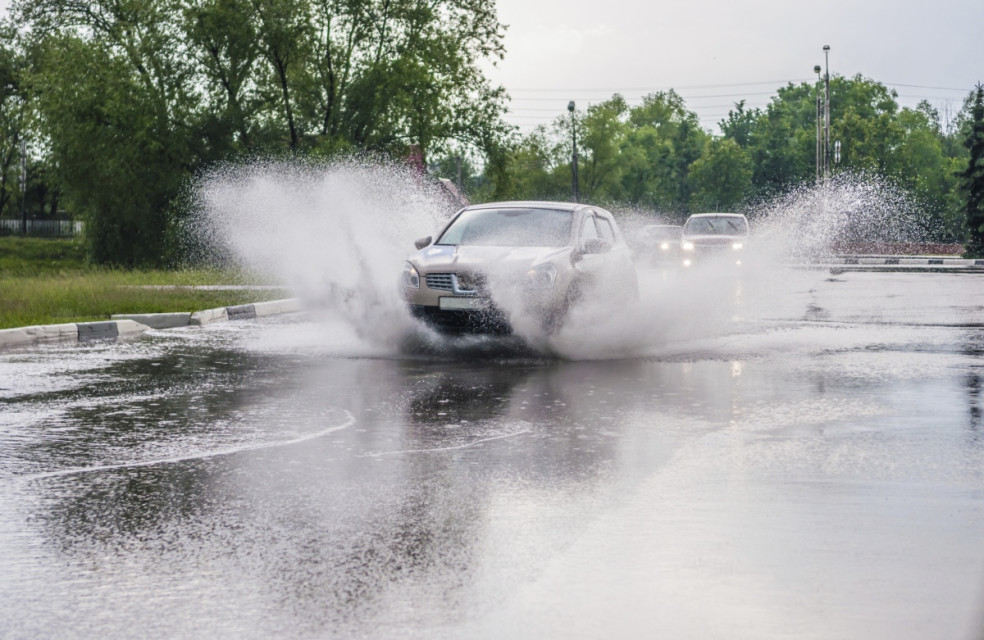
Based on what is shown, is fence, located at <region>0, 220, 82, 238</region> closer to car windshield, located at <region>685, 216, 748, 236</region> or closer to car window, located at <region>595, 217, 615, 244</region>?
car windshield, located at <region>685, 216, 748, 236</region>

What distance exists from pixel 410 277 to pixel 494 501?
8.16 metres

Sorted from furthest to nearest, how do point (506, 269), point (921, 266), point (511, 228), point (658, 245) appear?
point (658, 245) < point (921, 266) < point (511, 228) < point (506, 269)

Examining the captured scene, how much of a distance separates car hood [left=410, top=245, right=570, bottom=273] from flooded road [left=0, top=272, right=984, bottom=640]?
1309 mm

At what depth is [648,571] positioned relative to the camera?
545 cm

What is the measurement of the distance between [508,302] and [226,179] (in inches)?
1216

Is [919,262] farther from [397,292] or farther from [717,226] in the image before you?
[397,292]

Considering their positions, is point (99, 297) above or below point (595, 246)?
below

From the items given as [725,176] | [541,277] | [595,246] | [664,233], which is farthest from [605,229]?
[725,176]

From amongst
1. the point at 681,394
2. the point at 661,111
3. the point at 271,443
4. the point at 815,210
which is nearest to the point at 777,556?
the point at 271,443

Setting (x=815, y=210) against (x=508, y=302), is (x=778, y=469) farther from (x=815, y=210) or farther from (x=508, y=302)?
(x=815, y=210)

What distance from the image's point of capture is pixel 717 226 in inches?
1510

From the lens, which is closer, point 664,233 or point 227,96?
point 227,96

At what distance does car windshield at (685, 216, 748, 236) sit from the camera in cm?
3803

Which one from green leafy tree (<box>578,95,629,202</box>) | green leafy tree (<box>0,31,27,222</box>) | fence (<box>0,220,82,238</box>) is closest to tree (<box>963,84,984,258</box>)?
green leafy tree (<box>0,31,27,222</box>)
